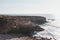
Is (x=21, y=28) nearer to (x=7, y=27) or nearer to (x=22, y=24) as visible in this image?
(x=22, y=24)

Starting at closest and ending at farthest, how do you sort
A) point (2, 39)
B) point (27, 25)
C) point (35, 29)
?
point (2, 39)
point (27, 25)
point (35, 29)

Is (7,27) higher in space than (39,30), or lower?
higher

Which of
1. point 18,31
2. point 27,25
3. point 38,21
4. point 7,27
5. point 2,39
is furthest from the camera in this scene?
point 38,21

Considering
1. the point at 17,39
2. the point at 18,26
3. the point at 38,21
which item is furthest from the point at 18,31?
the point at 38,21

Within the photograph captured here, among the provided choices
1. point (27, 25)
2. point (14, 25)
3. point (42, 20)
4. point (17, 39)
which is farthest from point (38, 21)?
point (17, 39)

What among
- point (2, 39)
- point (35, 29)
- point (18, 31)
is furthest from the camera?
point (35, 29)

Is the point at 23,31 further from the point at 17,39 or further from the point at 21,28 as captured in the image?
the point at 17,39

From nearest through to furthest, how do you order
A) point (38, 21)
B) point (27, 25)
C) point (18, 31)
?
point (18, 31), point (27, 25), point (38, 21)

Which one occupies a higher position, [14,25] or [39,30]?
[14,25]

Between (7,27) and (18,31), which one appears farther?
(18,31)
